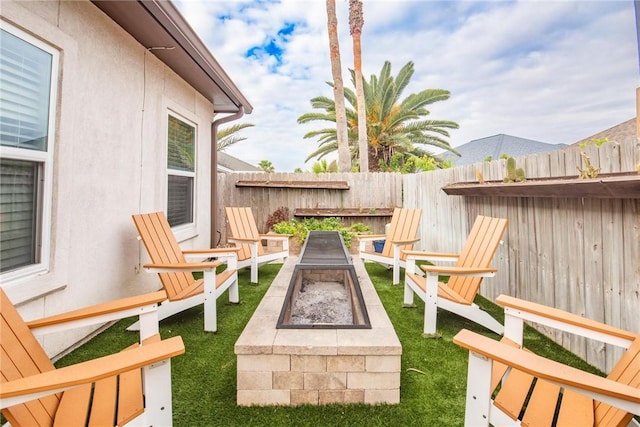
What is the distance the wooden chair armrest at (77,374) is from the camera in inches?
33.8

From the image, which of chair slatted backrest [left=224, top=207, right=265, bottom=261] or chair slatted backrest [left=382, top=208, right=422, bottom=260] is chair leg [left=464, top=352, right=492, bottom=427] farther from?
chair slatted backrest [left=224, top=207, right=265, bottom=261]

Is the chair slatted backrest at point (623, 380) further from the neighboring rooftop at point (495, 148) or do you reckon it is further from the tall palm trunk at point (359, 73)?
the neighboring rooftop at point (495, 148)

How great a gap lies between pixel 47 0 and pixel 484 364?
10.8ft

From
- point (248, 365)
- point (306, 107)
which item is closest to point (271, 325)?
point (248, 365)

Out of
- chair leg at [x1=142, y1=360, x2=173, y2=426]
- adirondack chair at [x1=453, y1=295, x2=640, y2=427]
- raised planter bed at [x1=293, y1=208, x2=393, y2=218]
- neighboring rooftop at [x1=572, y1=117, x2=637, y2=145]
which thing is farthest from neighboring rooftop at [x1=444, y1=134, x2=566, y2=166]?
chair leg at [x1=142, y1=360, x2=173, y2=426]

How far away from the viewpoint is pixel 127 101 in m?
2.99

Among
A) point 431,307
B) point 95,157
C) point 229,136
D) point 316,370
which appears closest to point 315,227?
point 431,307

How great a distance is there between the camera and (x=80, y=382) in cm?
89

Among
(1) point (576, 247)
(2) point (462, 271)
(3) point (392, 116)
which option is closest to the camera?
(1) point (576, 247)

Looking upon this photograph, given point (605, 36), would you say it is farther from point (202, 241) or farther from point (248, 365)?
point (202, 241)

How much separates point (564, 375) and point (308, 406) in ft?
4.01


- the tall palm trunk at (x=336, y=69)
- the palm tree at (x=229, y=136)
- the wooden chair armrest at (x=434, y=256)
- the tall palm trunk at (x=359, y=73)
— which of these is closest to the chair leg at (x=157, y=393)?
the wooden chair armrest at (x=434, y=256)

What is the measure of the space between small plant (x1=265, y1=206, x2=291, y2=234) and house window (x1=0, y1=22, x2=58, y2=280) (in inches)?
191

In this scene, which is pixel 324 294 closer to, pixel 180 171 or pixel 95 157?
pixel 95 157
